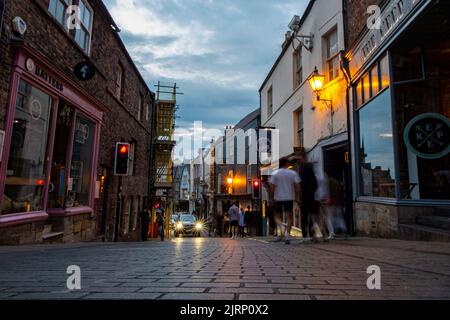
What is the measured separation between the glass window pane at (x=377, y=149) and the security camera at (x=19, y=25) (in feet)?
26.6

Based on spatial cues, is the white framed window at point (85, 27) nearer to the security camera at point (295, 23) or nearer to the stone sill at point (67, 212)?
the stone sill at point (67, 212)

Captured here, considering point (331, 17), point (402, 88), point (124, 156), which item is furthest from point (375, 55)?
point (124, 156)

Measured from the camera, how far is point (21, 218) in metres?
6.44

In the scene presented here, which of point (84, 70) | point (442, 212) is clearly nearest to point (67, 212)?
point (84, 70)

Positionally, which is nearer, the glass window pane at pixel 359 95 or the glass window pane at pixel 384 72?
the glass window pane at pixel 384 72

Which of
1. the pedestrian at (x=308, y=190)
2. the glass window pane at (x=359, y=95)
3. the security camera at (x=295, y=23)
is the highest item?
the security camera at (x=295, y=23)

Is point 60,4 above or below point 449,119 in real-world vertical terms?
above

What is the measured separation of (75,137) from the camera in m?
9.27

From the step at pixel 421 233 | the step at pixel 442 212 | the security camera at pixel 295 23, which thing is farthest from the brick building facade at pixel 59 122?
the step at pixel 442 212

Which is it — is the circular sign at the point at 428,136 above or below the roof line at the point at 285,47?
below

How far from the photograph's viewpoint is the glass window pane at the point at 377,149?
A: 25.2 feet

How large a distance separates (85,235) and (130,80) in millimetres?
7921

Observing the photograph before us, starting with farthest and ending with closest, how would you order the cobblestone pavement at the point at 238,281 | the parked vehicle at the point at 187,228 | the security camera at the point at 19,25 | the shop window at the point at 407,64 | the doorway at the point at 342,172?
1. the parked vehicle at the point at 187,228
2. the doorway at the point at 342,172
3. the shop window at the point at 407,64
4. the security camera at the point at 19,25
5. the cobblestone pavement at the point at 238,281
